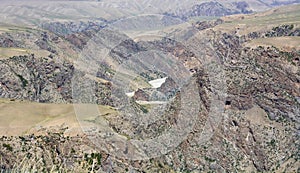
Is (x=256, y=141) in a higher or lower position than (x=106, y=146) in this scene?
lower

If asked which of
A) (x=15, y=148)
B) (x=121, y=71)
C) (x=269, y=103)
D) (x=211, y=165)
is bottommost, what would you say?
(x=121, y=71)

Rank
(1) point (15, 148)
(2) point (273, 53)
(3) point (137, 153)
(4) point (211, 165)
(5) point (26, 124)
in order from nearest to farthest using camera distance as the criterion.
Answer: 1. (1) point (15, 148)
2. (3) point (137, 153)
3. (5) point (26, 124)
4. (4) point (211, 165)
5. (2) point (273, 53)

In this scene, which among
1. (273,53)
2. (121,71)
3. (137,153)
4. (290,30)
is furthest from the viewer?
(290,30)

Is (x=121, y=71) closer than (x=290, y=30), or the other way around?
(x=121, y=71)

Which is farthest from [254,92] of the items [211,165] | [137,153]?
[137,153]

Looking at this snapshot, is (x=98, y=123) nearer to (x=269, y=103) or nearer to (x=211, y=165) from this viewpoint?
(x=211, y=165)

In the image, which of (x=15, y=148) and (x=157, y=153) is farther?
(x=157, y=153)

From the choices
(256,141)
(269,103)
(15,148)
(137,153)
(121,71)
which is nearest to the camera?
(15,148)

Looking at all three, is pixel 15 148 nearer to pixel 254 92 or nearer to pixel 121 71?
pixel 254 92

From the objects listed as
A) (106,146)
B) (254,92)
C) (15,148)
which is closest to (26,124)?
(15,148)
